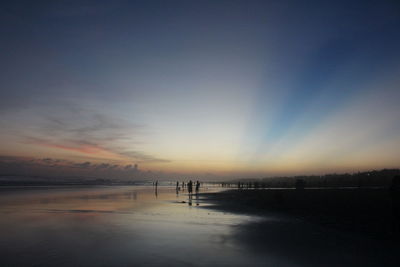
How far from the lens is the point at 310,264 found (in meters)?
9.31

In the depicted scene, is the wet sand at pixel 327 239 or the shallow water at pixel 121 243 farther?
the wet sand at pixel 327 239

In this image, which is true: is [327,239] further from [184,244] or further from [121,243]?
[121,243]

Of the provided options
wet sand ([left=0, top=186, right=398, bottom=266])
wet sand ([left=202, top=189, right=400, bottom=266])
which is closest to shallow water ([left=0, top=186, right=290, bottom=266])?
wet sand ([left=0, top=186, right=398, bottom=266])

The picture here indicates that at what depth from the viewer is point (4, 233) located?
13.7 metres

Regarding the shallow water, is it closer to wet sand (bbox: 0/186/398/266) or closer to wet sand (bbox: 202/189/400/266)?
wet sand (bbox: 0/186/398/266)

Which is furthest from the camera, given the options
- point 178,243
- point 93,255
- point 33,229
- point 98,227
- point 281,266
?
point 98,227

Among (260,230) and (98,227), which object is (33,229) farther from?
(260,230)

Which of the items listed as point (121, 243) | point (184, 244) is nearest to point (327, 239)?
point (184, 244)

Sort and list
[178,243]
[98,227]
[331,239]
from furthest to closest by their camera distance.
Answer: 1. [98,227]
2. [331,239]
3. [178,243]

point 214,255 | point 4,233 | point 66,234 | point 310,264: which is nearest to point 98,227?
point 66,234

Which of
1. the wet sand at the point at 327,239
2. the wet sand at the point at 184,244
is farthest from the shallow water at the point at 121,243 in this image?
the wet sand at the point at 327,239

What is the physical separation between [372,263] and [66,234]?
1358cm

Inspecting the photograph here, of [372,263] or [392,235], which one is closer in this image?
[372,263]

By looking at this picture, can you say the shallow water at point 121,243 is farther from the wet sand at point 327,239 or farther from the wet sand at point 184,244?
the wet sand at point 327,239
